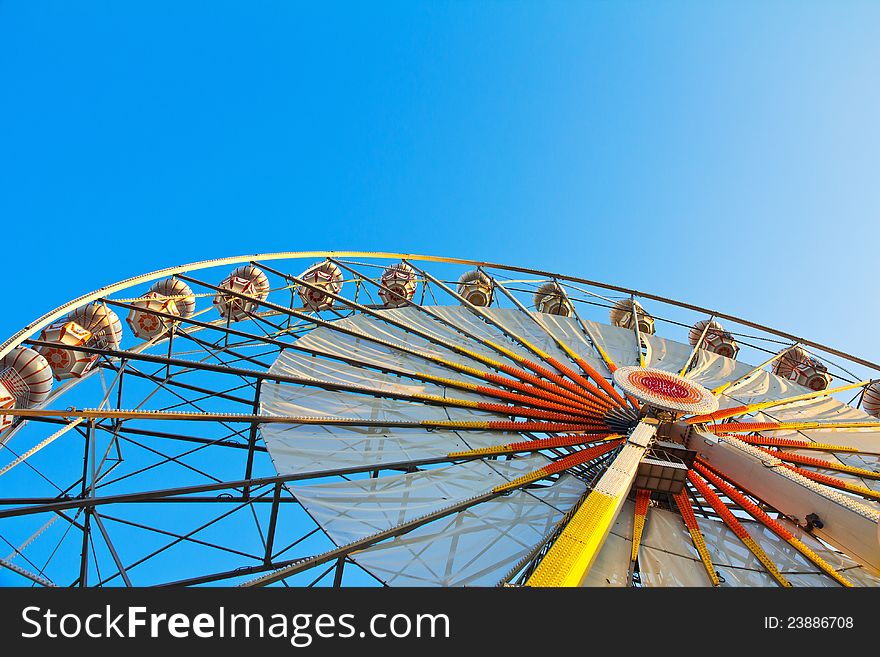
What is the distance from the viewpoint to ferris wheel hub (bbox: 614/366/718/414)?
13984 millimetres

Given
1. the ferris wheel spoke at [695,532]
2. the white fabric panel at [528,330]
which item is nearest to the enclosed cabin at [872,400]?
the white fabric panel at [528,330]

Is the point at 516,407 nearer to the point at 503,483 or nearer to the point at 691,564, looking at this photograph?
the point at 503,483

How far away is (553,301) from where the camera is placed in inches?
1033

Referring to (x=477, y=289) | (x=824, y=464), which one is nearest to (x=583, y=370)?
(x=824, y=464)

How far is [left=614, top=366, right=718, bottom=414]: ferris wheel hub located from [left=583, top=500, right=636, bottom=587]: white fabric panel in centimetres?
350

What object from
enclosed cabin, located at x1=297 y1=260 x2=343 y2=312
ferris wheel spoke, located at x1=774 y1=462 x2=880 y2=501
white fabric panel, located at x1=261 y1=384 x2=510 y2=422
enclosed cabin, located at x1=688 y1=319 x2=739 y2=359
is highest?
enclosed cabin, located at x1=297 y1=260 x2=343 y2=312

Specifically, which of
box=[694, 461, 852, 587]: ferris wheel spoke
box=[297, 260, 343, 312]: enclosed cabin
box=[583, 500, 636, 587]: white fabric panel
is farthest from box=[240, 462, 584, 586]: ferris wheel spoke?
box=[297, 260, 343, 312]: enclosed cabin

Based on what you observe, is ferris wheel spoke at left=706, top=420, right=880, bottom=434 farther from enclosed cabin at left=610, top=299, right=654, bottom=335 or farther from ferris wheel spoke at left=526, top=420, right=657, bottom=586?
enclosed cabin at left=610, top=299, right=654, bottom=335

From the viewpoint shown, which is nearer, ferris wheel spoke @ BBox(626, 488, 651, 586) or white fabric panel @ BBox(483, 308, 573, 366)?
ferris wheel spoke @ BBox(626, 488, 651, 586)

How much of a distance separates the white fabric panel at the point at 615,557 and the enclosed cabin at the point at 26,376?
1342cm

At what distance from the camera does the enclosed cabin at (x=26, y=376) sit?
552 inches

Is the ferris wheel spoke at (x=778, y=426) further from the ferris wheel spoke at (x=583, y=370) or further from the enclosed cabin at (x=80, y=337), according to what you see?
the enclosed cabin at (x=80, y=337)
